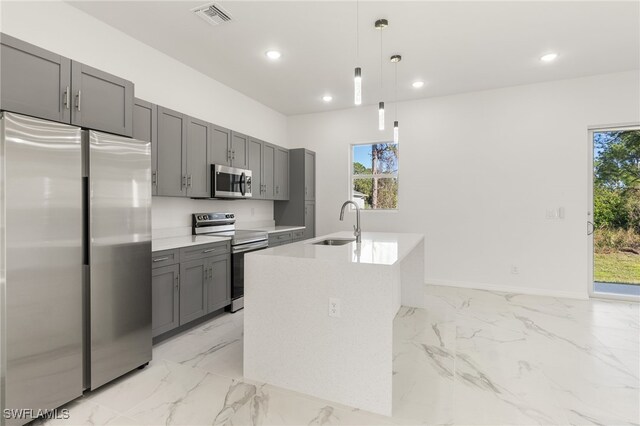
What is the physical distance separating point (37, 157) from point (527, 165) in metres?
5.15

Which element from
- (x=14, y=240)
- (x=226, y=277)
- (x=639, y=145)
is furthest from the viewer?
(x=639, y=145)

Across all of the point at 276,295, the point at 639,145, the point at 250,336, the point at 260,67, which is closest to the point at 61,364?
the point at 250,336

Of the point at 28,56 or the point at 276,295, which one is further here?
the point at 276,295

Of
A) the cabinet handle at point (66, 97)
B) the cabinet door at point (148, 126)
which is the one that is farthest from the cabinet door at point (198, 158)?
the cabinet handle at point (66, 97)

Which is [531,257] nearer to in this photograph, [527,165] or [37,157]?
[527,165]

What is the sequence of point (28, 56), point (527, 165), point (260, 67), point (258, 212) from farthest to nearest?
1. point (258, 212)
2. point (527, 165)
3. point (260, 67)
4. point (28, 56)

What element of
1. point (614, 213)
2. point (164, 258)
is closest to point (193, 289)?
point (164, 258)

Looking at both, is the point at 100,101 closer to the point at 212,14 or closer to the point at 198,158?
the point at 212,14

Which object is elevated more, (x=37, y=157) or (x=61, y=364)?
(x=37, y=157)

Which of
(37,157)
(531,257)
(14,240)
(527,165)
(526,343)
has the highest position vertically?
(527,165)

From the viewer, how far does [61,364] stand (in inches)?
74.1

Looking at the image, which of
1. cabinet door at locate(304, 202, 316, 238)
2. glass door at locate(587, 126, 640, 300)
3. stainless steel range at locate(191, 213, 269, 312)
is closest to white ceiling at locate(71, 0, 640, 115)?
glass door at locate(587, 126, 640, 300)

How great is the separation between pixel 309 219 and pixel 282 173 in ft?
2.98

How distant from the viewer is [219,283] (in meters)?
3.43
